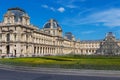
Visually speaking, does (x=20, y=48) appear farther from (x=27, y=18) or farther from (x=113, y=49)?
(x=113, y=49)

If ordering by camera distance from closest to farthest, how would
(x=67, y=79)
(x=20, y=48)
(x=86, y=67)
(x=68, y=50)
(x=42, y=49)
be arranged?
(x=67, y=79), (x=86, y=67), (x=20, y=48), (x=42, y=49), (x=68, y=50)

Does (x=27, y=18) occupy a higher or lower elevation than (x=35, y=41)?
higher

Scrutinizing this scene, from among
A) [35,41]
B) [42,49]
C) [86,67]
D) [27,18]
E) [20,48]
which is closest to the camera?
[86,67]

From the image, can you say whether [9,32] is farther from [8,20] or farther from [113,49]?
[113,49]

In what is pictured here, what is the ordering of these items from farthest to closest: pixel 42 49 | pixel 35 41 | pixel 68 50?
pixel 68 50, pixel 42 49, pixel 35 41

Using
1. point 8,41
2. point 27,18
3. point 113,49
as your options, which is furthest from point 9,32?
point 113,49

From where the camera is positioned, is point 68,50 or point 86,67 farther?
point 68,50

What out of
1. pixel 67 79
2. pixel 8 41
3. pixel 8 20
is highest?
pixel 8 20

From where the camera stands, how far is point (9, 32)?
82.0 meters

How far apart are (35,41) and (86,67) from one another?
7050 centimetres

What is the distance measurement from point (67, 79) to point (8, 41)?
64687 mm

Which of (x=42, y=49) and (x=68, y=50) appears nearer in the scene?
(x=42, y=49)

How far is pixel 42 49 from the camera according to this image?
106m

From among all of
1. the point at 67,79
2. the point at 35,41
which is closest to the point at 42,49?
the point at 35,41
